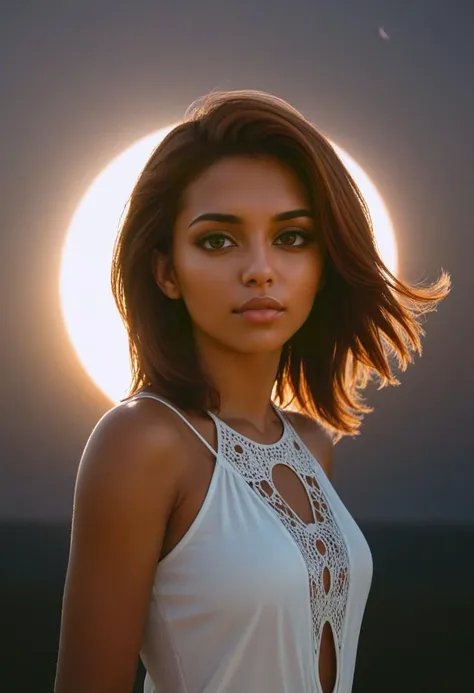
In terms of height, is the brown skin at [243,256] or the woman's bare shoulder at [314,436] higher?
the brown skin at [243,256]

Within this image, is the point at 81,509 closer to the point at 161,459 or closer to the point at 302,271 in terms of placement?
the point at 161,459

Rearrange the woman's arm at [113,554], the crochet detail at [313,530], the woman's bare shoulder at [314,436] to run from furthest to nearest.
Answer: the woman's bare shoulder at [314,436]
the crochet detail at [313,530]
the woman's arm at [113,554]

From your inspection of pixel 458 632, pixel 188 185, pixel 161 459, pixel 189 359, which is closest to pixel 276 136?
pixel 188 185

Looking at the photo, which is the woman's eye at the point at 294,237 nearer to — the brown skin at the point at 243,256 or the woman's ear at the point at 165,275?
the brown skin at the point at 243,256

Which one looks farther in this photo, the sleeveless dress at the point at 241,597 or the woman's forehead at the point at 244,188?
the woman's forehead at the point at 244,188

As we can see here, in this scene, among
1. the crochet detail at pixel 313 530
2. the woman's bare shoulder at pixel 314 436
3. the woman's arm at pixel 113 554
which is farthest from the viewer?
the woman's bare shoulder at pixel 314 436

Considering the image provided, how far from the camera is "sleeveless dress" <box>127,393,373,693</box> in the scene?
124cm

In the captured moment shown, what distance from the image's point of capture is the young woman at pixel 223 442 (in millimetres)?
1236

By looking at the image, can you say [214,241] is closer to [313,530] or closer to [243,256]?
[243,256]

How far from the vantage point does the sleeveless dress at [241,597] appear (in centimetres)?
124

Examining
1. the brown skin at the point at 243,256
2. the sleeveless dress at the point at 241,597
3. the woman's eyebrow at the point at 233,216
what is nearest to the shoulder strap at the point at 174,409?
the sleeveless dress at the point at 241,597

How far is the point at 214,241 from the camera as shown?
1.38 meters

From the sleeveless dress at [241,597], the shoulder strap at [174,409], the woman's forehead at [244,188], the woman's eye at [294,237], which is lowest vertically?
the sleeveless dress at [241,597]

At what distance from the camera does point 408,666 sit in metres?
2.94
